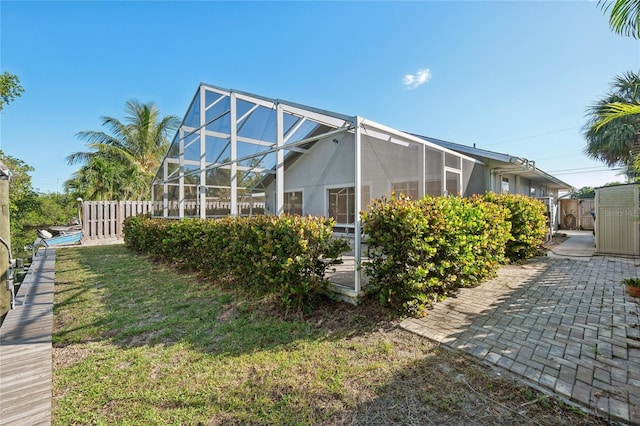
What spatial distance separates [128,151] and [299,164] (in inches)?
715

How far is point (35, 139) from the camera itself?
54.2 feet

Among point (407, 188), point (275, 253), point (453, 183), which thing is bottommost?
point (275, 253)

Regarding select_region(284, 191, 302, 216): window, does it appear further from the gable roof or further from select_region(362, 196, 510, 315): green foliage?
the gable roof

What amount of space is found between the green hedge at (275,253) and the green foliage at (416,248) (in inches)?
22.9

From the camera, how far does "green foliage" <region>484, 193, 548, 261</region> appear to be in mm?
6762

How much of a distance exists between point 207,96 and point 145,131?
1345 cm

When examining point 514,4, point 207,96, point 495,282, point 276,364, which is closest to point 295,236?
point 276,364

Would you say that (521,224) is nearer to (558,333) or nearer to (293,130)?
(558,333)

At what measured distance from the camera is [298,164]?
6379 mm

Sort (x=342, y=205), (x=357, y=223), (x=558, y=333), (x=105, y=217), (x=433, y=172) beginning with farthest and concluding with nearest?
(x=105, y=217)
(x=433, y=172)
(x=342, y=205)
(x=357, y=223)
(x=558, y=333)

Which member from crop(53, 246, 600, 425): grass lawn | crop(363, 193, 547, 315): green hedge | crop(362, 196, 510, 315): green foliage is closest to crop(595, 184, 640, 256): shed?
crop(363, 193, 547, 315): green hedge

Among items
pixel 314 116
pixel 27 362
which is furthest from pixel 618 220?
pixel 27 362

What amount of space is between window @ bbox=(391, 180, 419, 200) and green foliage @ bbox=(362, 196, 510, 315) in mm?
1213

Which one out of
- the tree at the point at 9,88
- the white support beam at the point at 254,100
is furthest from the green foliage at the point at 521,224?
the tree at the point at 9,88
